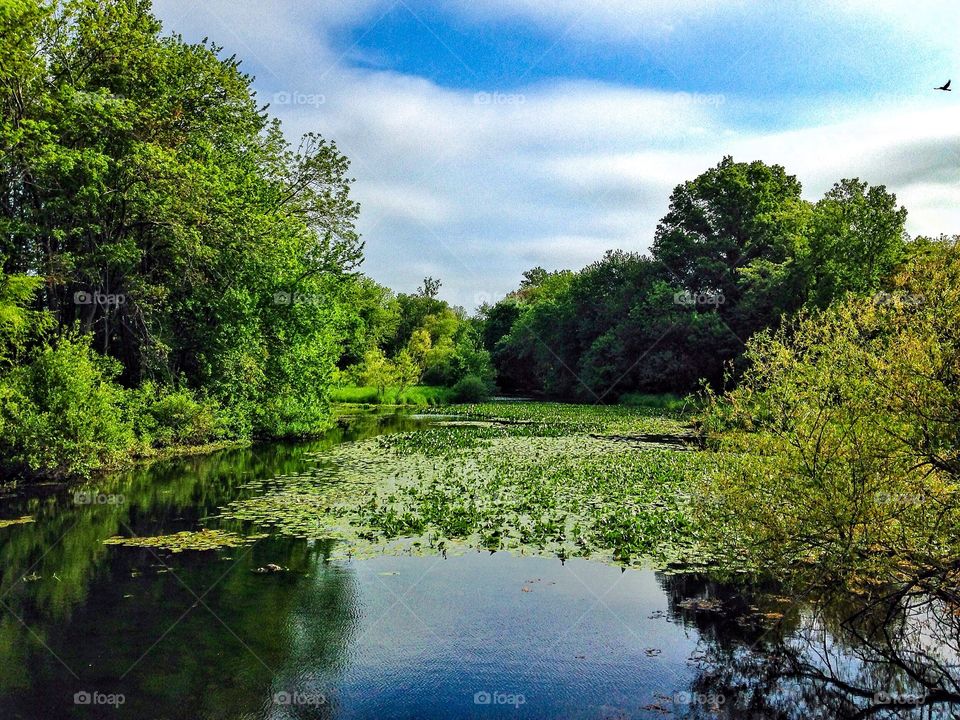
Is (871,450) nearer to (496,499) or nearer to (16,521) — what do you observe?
(496,499)

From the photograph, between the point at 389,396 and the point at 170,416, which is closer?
the point at 170,416

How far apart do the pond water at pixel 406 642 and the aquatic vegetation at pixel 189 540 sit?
42 centimetres

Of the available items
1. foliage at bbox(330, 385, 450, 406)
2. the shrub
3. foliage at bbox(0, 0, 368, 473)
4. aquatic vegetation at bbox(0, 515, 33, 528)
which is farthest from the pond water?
foliage at bbox(330, 385, 450, 406)

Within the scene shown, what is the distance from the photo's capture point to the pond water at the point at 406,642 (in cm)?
637

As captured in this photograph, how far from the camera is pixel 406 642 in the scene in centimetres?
780

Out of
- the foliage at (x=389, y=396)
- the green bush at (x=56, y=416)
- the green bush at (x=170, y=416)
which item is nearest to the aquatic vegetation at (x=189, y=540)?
the green bush at (x=56, y=416)

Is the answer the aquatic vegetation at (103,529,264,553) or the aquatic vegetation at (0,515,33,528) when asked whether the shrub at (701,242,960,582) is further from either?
the aquatic vegetation at (0,515,33,528)

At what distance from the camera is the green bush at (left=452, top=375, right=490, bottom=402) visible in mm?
55750

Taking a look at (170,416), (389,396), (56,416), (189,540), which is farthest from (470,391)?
(189,540)

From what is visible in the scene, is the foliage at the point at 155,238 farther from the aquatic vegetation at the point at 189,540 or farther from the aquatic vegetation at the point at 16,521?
the aquatic vegetation at the point at 189,540

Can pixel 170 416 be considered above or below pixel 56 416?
below

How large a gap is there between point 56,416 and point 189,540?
7.15m

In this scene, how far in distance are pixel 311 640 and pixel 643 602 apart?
4518 mm

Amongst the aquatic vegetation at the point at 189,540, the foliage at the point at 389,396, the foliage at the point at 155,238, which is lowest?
the aquatic vegetation at the point at 189,540
